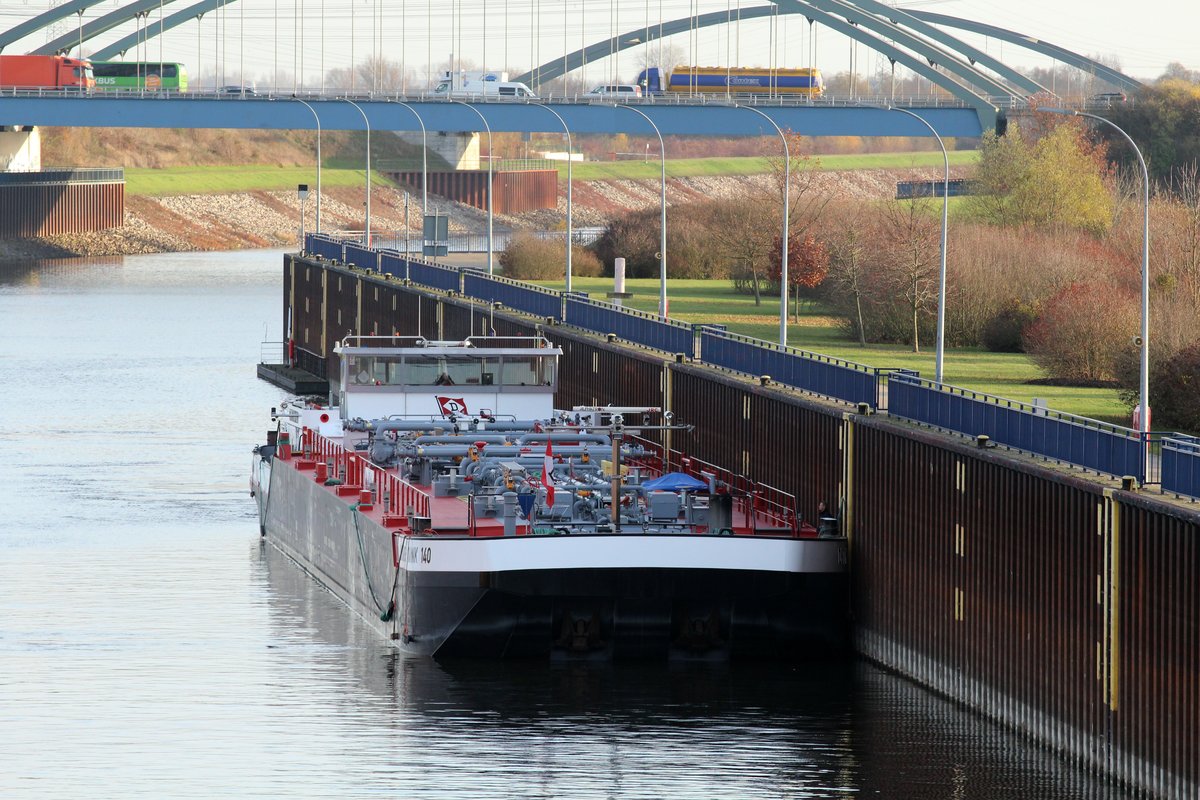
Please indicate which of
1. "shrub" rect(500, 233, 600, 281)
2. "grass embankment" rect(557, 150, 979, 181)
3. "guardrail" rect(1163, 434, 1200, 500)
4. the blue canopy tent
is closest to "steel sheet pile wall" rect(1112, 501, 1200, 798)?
"guardrail" rect(1163, 434, 1200, 500)

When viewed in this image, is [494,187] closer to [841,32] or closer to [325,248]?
[841,32]

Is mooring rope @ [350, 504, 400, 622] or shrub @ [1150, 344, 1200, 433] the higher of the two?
shrub @ [1150, 344, 1200, 433]

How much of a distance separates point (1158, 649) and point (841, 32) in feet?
314

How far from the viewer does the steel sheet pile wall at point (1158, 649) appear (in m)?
21.4

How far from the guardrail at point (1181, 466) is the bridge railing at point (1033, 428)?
1.45 feet

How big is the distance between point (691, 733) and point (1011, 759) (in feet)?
13.5

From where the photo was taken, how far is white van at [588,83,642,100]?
105312 millimetres

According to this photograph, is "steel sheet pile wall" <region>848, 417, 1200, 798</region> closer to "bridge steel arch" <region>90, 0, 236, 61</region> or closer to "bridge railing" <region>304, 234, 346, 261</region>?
"bridge railing" <region>304, 234, 346, 261</region>

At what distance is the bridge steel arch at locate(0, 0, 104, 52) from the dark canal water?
84.2 meters

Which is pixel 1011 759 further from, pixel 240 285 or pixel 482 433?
pixel 240 285

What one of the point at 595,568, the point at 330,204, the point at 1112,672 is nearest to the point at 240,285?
the point at 330,204

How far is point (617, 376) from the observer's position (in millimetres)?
43438

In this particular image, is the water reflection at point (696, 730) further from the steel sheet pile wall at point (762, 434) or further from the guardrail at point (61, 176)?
the guardrail at point (61, 176)

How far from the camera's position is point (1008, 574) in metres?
25.9
